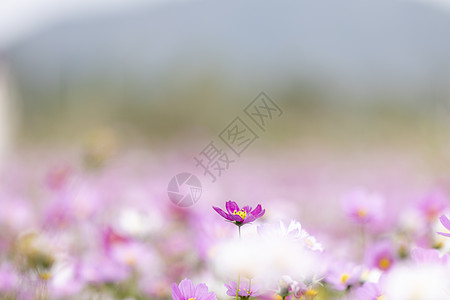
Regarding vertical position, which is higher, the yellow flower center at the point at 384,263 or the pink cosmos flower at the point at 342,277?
the pink cosmos flower at the point at 342,277

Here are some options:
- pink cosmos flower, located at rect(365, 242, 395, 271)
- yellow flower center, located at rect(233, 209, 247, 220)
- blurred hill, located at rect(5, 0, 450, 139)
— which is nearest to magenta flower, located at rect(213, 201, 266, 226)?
yellow flower center, located at rect(233, 209, 247, 220)

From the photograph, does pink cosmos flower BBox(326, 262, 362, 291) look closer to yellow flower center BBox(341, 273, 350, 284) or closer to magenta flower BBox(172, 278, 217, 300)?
yellow flower center BBox(341, 273, 350, 284)

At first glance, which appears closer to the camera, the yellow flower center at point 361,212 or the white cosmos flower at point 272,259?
the white cosmos flower at point 272,259

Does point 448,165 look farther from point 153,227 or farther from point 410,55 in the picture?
point 410,55

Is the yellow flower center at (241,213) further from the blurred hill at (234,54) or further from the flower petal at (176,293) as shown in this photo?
the blurred hill at (234,54)

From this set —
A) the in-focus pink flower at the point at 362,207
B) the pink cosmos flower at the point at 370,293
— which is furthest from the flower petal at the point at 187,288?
the in-focus pink flower at the point at 362,207
